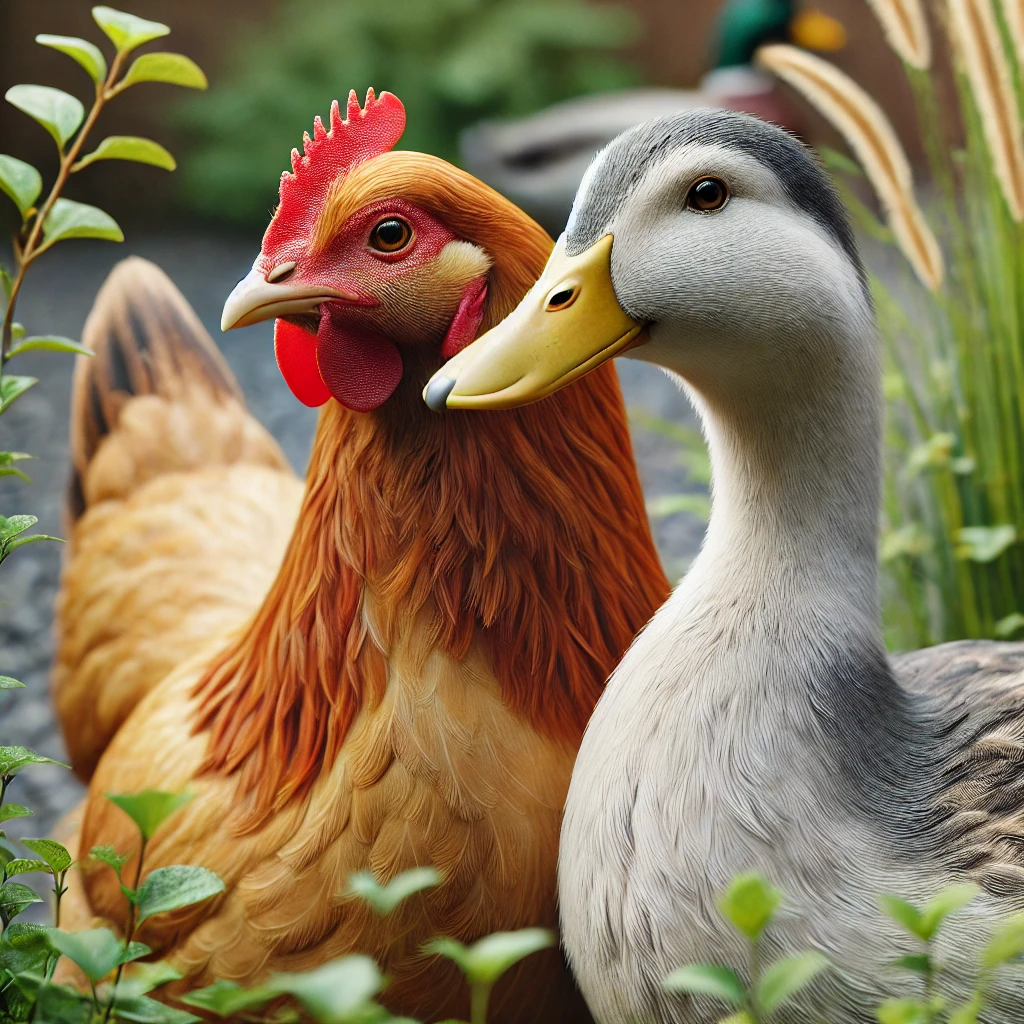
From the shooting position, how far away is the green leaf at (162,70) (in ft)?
4.34

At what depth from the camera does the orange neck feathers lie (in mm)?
1287

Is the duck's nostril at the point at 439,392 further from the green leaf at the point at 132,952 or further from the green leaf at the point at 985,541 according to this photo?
the green leaf at the point at 985,541

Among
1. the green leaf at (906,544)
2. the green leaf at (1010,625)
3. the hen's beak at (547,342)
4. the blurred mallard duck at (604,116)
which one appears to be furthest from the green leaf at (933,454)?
the blurred mallard duck at (604,116)

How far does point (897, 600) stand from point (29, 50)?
5.47 metres

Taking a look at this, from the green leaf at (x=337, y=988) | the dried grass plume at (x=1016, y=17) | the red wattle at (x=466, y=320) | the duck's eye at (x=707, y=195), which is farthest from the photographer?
the dried grass plume at (x=1016, y=17)

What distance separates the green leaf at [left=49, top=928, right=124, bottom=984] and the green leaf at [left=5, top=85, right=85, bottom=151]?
31.5 inches

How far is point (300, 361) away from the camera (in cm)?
134

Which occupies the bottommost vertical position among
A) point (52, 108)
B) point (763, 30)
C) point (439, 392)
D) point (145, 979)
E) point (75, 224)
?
point (145, 979)

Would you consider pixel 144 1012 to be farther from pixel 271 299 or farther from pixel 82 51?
pixel 82 51

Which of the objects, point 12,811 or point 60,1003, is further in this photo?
point 12,811

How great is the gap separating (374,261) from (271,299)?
113 millimetres

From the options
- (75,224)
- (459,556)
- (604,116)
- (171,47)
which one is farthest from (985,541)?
(171,47)

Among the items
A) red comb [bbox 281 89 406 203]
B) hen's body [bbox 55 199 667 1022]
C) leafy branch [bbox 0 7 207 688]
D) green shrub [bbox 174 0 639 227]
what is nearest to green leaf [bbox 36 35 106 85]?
leafy branch [bbox 0 7 207 688]

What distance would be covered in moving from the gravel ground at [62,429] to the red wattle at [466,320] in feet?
3.84
